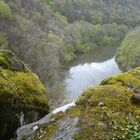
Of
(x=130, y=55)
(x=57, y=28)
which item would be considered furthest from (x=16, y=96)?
(x=57, y=28)

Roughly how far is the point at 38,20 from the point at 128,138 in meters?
69.4

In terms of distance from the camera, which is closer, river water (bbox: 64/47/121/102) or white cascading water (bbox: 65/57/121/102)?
white cascading water (bbox: 65/57/121/102)

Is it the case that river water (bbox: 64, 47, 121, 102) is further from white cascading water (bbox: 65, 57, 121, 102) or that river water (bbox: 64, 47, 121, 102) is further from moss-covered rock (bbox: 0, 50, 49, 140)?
moss-covered rock (bbox: 0, 50, 49, 140)

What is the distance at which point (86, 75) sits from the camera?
55812mm

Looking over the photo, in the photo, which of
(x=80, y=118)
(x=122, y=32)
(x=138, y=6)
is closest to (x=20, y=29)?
(x=80, y=118)

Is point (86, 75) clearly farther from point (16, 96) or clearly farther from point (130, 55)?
point (16, 96)

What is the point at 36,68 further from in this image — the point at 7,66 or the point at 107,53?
the point at 107,53

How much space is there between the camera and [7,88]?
830cm

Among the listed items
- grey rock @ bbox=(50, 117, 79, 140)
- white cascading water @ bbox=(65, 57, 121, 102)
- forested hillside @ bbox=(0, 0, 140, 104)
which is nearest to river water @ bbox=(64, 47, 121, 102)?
white cascading water @ bbox=(65, 57, 121, 102)

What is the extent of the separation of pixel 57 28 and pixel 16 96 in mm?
73835

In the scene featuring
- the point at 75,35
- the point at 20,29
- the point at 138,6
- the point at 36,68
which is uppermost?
the point at 20,29

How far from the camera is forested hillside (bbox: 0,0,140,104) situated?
44.9 m

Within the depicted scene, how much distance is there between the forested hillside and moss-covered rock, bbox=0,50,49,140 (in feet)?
105

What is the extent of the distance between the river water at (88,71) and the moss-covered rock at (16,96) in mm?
28489
